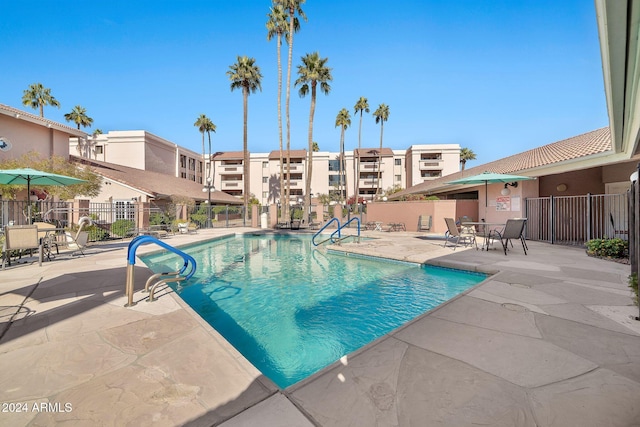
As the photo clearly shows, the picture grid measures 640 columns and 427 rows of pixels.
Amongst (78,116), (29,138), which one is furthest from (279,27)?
(78,116)

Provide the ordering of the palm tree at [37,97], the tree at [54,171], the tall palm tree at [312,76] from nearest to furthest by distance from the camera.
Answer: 1. the tree at [54,171]
2. the tall palm tree at [312,76]
3. the palm tree at [37,97]

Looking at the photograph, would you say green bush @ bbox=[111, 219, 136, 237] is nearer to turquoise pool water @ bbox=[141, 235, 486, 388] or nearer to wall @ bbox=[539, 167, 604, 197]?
turquoise pool water @ bbox=[141, 235, 486, 388]

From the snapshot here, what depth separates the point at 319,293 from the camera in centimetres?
643

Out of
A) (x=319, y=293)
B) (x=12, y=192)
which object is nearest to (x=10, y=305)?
(x=319, y=293)

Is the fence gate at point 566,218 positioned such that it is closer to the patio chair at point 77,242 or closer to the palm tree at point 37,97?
the patio chair at point 77,242

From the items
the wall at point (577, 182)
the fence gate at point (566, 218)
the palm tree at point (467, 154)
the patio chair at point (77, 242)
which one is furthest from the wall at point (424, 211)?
the palm tree at point (467, 154)

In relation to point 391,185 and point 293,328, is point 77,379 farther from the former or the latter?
point 391,185

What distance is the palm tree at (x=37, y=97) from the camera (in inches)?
1261

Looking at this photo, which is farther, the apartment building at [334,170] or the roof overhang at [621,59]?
the apartment building at [334,170]

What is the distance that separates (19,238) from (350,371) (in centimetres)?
904

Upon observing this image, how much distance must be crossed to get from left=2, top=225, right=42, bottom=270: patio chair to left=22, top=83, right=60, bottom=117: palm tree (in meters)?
37.6

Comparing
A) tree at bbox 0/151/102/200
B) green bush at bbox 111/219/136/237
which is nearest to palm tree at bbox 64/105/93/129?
tree at bbox 0/151/102/200

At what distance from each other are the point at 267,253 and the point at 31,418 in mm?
10201

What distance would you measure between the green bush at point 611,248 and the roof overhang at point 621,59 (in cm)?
311
